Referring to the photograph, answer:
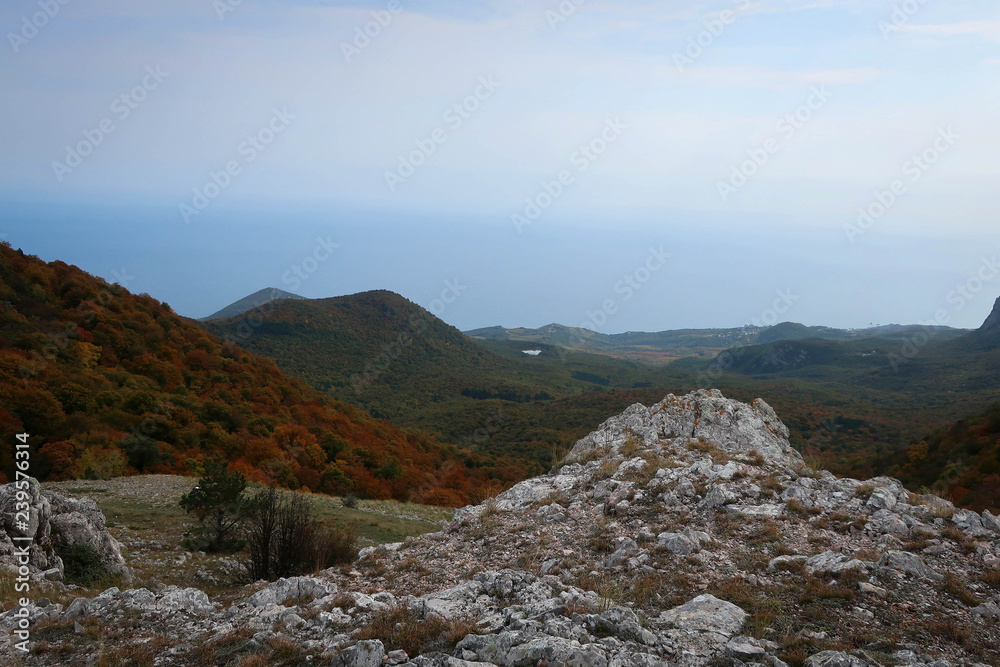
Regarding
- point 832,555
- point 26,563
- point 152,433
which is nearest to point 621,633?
point 832,555

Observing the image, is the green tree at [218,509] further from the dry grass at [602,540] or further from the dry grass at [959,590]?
the dry grass at [959,590]

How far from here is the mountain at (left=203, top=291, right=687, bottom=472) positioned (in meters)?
60.2

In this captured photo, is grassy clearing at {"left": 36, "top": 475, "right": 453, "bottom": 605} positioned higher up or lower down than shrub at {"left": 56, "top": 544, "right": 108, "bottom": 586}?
lower down

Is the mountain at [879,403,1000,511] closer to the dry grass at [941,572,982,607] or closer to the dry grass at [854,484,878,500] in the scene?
the dry grass at [854,484,878,500]

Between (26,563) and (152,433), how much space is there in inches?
818

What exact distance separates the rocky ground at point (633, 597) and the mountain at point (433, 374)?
33046 millimetres

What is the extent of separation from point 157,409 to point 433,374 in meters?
66.0

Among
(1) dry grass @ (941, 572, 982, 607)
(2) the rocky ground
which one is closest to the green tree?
(2) the rocky ground

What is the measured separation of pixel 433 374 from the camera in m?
93.1

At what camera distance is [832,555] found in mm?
7234

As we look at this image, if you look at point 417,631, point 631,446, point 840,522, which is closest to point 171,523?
point 417,631

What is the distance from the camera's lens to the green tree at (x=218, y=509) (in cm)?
1252

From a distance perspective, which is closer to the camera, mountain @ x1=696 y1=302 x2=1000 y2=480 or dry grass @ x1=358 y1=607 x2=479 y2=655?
dry grass @ x1=358 y1=607 x2=479 y2=655

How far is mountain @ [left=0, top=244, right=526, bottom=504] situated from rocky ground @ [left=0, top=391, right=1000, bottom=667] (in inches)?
722
